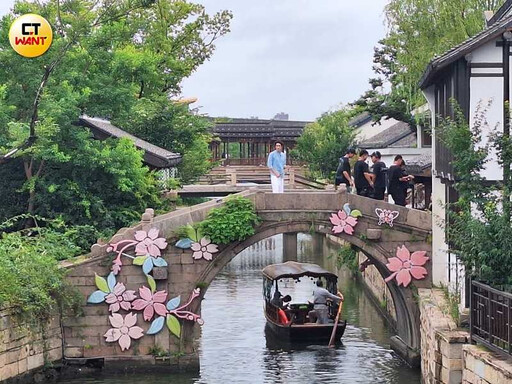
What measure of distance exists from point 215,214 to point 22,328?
16.6ft

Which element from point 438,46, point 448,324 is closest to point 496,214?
point 448,324

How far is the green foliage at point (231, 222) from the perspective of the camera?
26109mm

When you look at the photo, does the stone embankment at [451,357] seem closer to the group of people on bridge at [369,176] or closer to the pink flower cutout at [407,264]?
the pink flower cutout at [407,264]

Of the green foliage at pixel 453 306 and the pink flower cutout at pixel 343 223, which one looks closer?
the green foliage at pixel 453 306

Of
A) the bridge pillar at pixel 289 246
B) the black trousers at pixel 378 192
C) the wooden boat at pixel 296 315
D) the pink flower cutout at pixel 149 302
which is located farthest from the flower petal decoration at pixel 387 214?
the bridge pillar at pixel 289 246

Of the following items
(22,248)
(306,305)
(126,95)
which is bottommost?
(306,305)

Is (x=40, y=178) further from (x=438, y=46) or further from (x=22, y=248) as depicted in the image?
(x=438, y=46)

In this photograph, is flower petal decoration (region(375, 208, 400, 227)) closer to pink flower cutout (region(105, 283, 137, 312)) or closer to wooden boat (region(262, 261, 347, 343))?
wooden boat (region(262, 261, 347, 343))

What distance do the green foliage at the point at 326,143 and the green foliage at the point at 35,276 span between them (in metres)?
35.8

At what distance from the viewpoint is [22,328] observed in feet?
79.2

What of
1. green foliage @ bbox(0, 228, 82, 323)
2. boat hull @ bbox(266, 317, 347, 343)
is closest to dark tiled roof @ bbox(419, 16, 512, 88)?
green foliage @ bbox(0, 228, 82, 323)

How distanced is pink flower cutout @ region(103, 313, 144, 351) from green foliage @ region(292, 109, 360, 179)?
118ft

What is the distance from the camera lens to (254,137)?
74.7 metres

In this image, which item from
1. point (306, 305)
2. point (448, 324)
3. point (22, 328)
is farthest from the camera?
point (306, 305)
